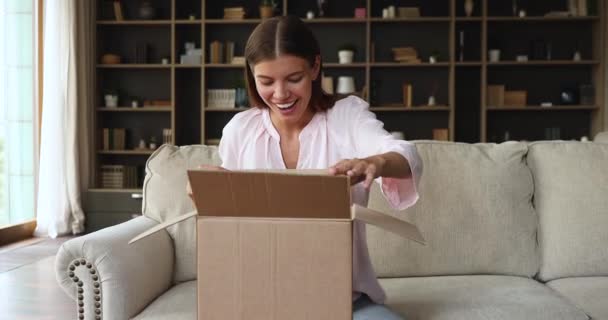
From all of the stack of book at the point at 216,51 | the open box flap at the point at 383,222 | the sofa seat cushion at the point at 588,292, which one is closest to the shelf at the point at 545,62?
the stack of book at the point at 216,51

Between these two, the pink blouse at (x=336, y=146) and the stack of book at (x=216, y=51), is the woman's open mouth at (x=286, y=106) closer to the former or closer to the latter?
the pink blouse at (x=336, y=146)

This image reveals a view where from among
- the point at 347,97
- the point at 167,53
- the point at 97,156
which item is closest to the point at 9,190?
the point at 97,156

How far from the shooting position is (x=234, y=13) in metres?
6.15

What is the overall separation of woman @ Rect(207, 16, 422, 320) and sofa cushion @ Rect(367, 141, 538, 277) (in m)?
0.50

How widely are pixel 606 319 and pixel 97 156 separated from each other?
5.28 m

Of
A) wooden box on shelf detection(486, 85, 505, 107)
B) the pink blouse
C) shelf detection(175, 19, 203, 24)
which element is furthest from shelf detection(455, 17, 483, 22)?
the pink blouse

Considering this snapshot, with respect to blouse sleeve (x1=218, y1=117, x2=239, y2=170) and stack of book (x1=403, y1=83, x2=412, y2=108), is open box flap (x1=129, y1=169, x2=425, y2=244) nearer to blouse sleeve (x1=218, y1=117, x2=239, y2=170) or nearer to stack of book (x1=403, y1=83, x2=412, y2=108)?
blouse sleeve (x1=218, y1=117, x2=239, y2=170)

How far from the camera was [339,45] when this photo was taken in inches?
246

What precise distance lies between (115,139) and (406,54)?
278 centimetres

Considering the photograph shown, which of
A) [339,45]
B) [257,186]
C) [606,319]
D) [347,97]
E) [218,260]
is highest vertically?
[339,45]

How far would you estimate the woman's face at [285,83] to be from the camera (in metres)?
1.39

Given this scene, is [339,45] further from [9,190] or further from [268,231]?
[268,231]

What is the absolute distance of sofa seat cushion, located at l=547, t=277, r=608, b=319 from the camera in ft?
5.70

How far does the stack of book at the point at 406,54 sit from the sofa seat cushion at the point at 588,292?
4216 millimetres
